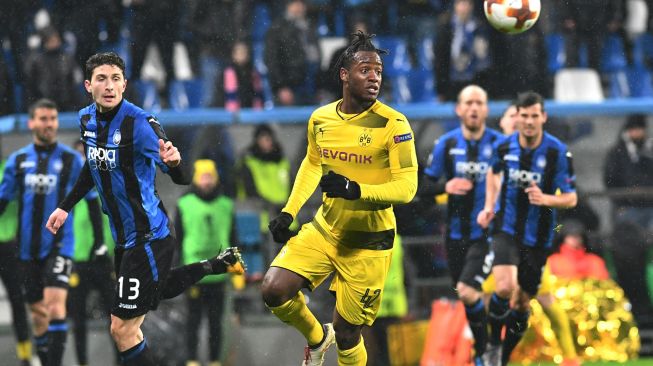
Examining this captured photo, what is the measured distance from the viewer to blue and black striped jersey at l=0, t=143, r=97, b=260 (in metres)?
10.9

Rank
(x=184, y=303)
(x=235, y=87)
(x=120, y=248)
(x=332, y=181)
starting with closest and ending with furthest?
(x=332, y=181)
(x=120, y=248)
(x=184, y=303)
(x=235, y=87)

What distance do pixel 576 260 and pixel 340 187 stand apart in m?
5.18

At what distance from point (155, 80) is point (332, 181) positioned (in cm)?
619

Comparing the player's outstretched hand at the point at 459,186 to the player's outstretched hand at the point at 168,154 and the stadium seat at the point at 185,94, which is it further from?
the stadium seat at the point at 185,94

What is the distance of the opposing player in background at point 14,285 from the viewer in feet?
38.8

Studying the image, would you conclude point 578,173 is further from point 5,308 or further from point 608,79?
point 5,308

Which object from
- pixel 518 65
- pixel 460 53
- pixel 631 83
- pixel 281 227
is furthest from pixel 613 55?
pixel 281 227

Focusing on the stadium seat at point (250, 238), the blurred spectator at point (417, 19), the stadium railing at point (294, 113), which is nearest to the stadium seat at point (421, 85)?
the blurred spectator at point (417, 19)

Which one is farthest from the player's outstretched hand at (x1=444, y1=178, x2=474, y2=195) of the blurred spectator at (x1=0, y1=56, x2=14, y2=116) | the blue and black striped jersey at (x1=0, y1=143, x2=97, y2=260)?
the blurred spectator at (x1=0, y1=56, x2=14, y2=116)

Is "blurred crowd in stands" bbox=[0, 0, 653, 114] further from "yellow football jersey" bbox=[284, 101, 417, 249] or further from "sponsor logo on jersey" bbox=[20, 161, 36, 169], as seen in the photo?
"yellow football jersey" bbox=[284, 101, 417, 249]

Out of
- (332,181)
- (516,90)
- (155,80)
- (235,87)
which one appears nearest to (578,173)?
(516,90)

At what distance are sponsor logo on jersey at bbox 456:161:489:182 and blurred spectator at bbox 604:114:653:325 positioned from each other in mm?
→ 2163

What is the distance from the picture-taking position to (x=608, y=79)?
1373cm

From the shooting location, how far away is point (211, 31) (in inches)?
538
